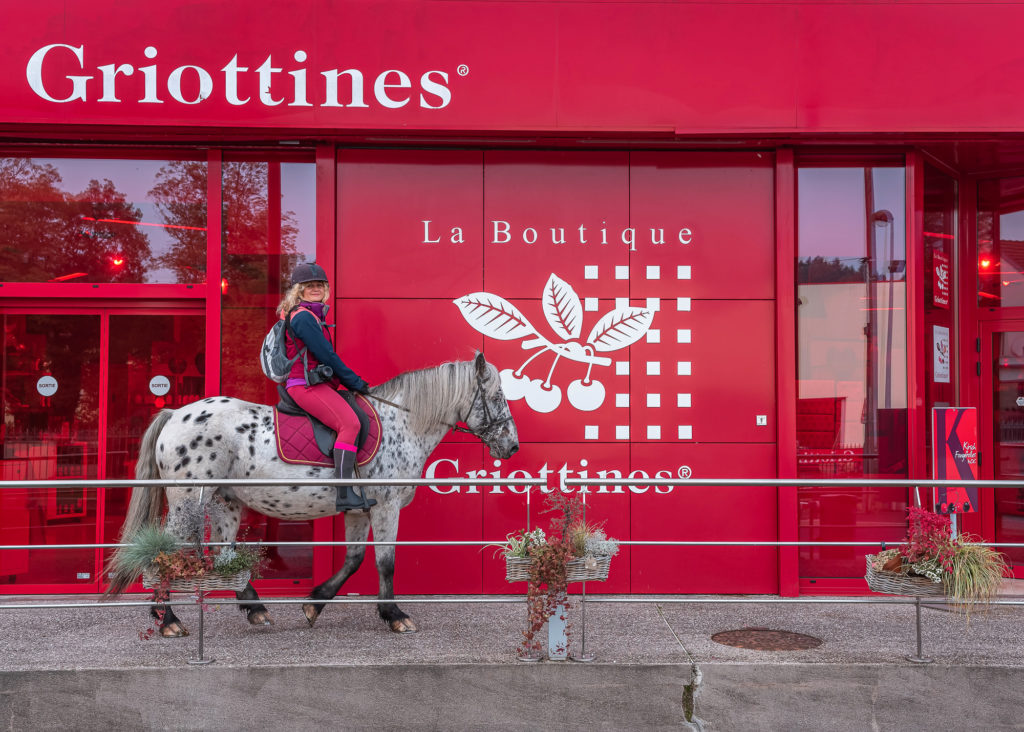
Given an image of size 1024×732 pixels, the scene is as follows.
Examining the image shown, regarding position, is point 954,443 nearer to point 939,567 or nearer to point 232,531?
point 939,567

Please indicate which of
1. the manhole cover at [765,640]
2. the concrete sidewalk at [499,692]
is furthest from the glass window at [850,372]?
the concrete sidewalk at [499,692]

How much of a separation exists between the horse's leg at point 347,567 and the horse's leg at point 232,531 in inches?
12.4

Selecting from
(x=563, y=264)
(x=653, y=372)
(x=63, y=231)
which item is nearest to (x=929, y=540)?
(x=653, y=372)

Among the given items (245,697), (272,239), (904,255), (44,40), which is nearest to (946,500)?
(904,255)

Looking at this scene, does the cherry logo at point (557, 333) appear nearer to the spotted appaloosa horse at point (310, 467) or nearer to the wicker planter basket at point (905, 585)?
the spotted appaloosa horse at point (310, 467)

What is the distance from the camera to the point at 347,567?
5.91 meters

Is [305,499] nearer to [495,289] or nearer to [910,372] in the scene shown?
[495,289]

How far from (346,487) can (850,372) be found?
15.8 feet

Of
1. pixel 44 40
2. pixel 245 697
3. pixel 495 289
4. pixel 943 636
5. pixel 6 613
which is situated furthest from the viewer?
pixel 495 289

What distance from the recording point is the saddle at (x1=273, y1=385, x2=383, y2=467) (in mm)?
5691

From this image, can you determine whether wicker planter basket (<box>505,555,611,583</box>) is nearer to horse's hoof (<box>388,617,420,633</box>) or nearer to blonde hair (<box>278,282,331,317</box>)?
horse's hoof (<box>388,617,420,633</box>)

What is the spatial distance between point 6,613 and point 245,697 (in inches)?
119

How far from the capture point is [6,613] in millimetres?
6438

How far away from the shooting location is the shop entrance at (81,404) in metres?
7.31
